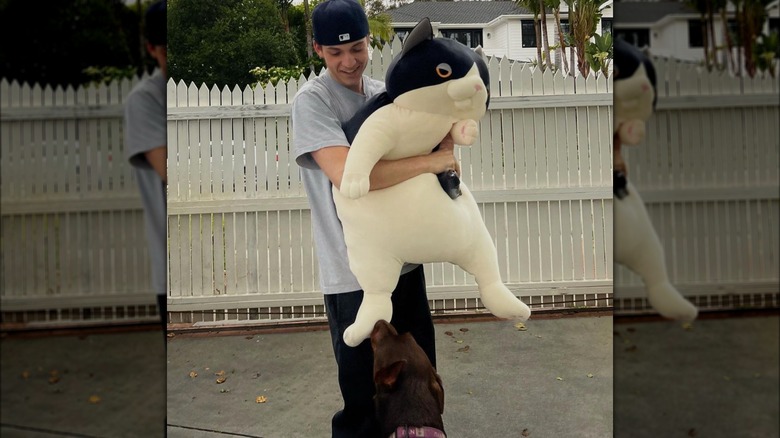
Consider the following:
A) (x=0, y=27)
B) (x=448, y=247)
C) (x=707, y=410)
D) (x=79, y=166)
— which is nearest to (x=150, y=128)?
(x=79, y=166)

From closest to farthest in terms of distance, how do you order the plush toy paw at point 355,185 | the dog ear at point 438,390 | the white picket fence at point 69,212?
the white picket fence at point 69,212, the plush toy paw at point 355,185, the dog ear at point 438,390


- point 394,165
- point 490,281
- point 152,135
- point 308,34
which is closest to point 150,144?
point 152,135

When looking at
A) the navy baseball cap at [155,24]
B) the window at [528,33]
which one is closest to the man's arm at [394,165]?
the window at [528,33]

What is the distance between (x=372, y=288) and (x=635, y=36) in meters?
0.89

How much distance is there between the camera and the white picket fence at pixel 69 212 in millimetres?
1096

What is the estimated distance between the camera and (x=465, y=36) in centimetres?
157

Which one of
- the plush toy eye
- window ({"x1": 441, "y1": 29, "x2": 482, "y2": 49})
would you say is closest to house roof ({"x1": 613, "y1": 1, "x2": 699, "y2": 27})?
the plush toy eye

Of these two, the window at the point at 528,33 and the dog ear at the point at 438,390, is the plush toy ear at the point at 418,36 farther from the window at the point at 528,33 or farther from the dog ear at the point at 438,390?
the dog ear at the point at 438,390

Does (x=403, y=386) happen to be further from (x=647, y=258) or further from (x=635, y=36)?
(x=635, y=36)

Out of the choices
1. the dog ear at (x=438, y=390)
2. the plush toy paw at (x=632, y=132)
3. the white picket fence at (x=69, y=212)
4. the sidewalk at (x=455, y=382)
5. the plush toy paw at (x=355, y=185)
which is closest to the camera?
the plush toy paw at (x=632, y=132)

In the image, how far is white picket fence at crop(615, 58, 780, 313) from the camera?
77 centimetres

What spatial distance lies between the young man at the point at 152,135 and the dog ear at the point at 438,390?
2.54 feet

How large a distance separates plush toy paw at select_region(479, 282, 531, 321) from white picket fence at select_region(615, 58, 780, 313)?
776mm

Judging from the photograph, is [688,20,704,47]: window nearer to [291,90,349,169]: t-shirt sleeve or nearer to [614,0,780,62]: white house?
[614,0,780,62]: white house
